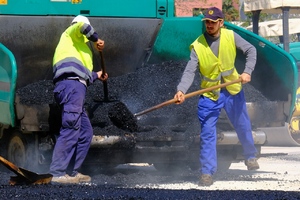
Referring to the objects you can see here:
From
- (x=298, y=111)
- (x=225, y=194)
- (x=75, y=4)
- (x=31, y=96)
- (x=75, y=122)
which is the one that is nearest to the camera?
(x=225, y=194)

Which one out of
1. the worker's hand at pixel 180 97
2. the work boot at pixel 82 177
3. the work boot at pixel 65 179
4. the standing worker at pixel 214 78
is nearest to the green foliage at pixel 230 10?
the standing worker at pixel 214 78

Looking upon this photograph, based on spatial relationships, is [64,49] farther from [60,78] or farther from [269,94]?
[269,94]

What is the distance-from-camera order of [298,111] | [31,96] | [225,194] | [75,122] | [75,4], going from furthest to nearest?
[298,111], [75,4], [31,96], [75,122], [225,194]

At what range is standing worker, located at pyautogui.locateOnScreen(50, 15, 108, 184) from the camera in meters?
7.61

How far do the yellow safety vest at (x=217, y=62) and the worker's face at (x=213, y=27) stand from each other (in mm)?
80

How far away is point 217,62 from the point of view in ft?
26.0

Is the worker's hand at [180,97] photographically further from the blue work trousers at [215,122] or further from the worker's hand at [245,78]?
the worker's hand at [245,78]

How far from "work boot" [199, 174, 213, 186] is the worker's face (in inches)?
52.0

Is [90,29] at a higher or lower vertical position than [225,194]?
higher

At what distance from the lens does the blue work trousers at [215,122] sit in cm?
776

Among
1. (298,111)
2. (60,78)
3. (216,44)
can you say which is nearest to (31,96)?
(60,78)

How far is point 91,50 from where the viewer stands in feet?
28.8

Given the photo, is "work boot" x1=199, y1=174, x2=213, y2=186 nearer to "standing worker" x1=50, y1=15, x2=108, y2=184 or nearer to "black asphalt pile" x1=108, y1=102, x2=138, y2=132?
"black asphalt pile" x1=108, y1=102, x2=138, y2=132

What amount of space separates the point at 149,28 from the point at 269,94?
4.81 feet
